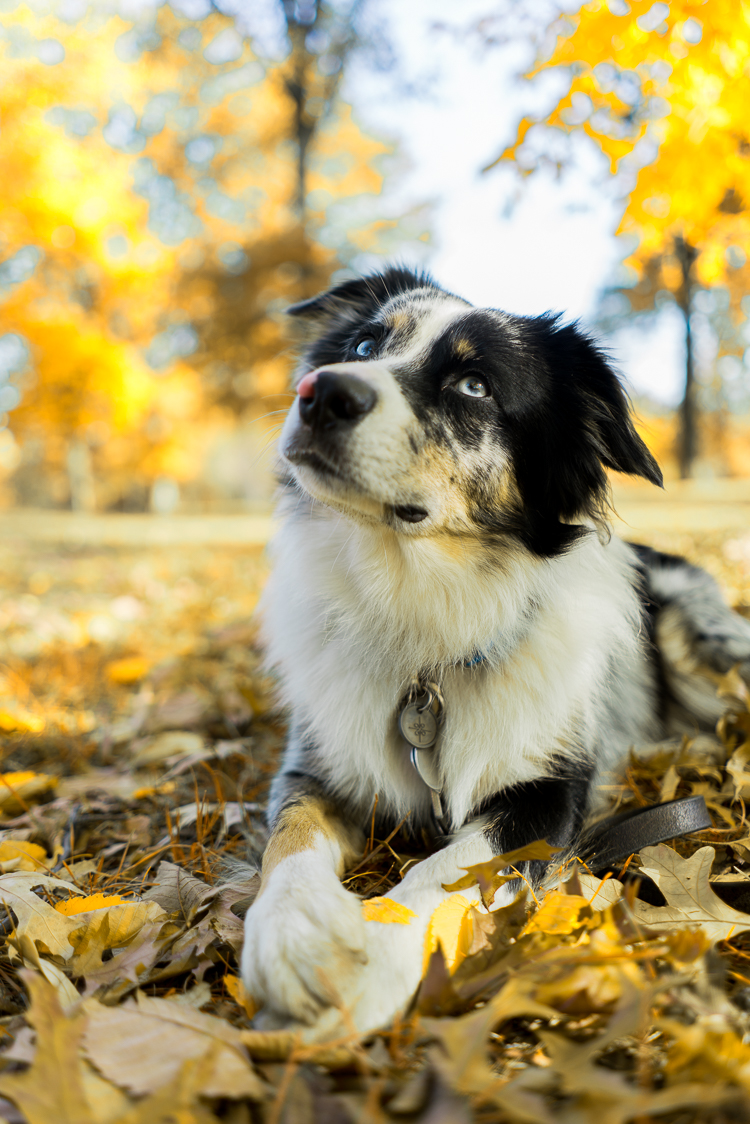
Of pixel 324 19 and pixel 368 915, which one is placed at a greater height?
pixel 324 19

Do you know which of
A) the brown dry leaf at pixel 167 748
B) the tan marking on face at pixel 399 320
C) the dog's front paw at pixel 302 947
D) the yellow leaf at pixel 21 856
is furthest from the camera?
the brown dry leaf at pixel 167 748

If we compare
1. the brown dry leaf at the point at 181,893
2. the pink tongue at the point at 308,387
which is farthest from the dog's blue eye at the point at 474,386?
the brown dry leaf at the point at 181,893

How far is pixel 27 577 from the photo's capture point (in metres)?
8.28

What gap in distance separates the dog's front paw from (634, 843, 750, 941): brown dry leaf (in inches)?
28.0

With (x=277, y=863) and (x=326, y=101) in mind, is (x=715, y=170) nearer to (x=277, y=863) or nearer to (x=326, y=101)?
(x=277, y=863)

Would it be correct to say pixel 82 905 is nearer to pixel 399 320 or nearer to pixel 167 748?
pixel 167 748

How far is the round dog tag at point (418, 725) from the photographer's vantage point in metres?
2.21

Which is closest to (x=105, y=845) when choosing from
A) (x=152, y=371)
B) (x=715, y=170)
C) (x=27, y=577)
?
(x=715, y=170)

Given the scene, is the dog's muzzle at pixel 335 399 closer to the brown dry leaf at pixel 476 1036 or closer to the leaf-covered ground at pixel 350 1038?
the leaf-covered ground at pixel 350 1038

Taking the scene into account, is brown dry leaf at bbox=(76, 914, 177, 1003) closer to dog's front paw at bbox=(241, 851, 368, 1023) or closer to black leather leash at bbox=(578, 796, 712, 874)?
dog's front paw at bbox=(241, 851, 368, 1023)

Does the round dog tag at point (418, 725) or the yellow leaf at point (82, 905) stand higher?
the round dog tag at point (418, 725)

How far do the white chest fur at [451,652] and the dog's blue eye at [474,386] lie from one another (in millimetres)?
520

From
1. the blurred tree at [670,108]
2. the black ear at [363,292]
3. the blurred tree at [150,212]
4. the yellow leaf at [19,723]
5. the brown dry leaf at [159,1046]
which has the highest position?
the blurred tree at [150,212]

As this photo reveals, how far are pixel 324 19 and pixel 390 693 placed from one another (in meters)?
14.6
